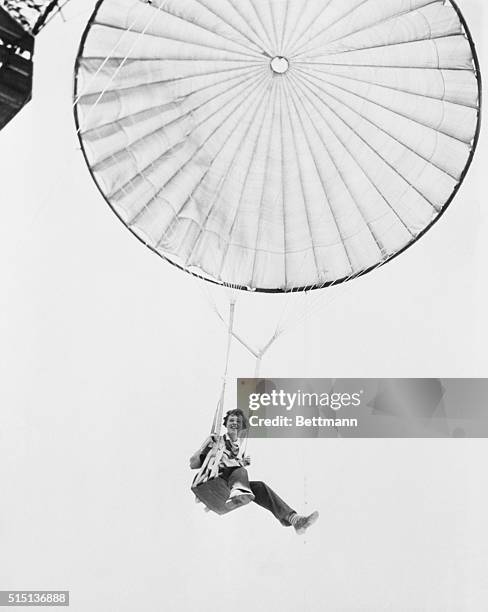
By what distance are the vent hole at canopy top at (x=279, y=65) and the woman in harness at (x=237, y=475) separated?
86.8 inches

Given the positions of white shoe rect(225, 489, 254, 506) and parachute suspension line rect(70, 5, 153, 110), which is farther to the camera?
white shoe rect(225, 489, 254, 506)

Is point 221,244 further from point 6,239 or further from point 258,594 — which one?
point 258,594

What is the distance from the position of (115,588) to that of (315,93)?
384 cm

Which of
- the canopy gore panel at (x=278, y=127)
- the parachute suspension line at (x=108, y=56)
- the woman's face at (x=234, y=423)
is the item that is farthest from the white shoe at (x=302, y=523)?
the parachute suspension line at (x=108, y=56)

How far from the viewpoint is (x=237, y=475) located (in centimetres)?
527

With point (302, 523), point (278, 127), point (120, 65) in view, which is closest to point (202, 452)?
point (302, 523)

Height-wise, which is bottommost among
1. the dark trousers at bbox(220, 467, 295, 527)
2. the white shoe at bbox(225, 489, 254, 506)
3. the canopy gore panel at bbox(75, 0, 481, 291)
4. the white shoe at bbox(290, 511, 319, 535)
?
the white shoe at bbox(290, 511, 319, 535)

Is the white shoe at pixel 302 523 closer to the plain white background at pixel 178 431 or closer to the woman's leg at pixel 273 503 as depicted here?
the woman's leg at pixel 273 503

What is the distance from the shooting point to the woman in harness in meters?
5.21

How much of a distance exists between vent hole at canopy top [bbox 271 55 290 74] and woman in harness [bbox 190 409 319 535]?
7.24ft

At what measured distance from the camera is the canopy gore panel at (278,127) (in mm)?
4961

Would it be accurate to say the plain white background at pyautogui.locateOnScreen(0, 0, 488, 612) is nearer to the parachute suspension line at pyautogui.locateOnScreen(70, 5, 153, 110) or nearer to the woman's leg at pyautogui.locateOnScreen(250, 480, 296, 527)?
the woman's leg at pyautogui.locateOnScreen(250, 480, 296, 527)

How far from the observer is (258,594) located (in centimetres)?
630

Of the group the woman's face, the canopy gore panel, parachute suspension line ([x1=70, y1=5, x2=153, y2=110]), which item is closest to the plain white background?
the woman's face
